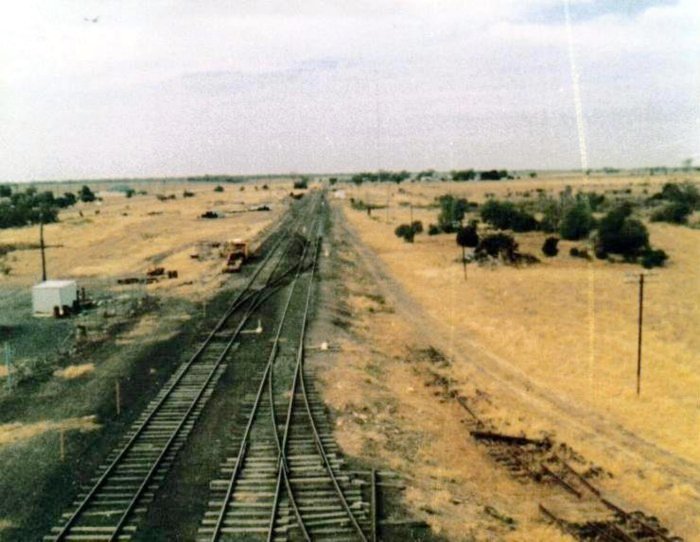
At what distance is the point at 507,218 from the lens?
70500mm

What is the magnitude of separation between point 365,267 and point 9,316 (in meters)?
26.1

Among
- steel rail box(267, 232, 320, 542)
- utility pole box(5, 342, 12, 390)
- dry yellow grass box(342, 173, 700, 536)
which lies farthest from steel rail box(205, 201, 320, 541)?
utility pole box(5, 342, 12, 390)

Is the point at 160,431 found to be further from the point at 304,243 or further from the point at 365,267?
the point at 304,243

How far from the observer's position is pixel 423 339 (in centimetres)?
2958

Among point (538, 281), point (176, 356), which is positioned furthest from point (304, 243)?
point (176, 356)

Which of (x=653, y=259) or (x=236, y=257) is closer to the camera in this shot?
(x=236, y=257)

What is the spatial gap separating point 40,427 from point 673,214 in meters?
76.9

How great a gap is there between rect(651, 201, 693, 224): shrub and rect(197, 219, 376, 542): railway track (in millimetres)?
69925

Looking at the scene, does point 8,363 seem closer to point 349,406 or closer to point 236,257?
point 349,406

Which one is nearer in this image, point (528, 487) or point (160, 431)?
point (528, 487)

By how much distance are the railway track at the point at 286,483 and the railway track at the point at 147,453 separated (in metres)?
1.52

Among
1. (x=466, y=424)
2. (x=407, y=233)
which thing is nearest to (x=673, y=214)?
(x=407, y=233)

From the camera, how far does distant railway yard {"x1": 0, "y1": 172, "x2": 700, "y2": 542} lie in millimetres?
13406

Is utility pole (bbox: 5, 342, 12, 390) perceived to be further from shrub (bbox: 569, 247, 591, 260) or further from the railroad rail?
shrub (bbox: 569, 247, 591, 260)
